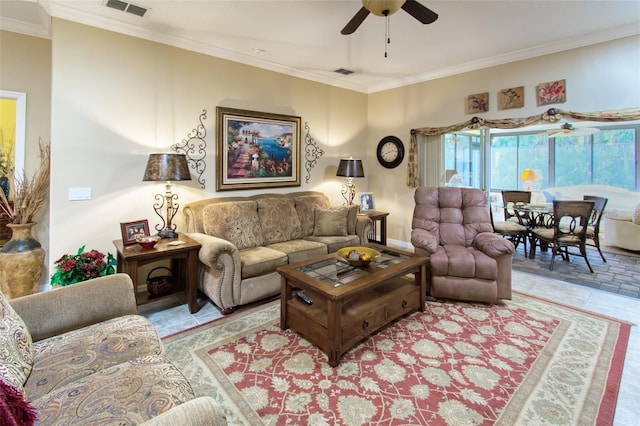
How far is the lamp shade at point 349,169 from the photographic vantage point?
195 inches

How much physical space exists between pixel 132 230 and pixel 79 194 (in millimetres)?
629

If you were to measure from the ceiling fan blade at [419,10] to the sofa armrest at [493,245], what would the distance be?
2.15 meters

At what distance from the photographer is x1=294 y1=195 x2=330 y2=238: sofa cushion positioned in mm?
4352

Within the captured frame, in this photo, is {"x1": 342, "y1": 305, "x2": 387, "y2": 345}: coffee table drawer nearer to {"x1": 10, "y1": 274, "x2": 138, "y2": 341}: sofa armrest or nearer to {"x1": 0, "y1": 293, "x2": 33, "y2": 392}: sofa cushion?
{"x1": 10, "y1": 274, "x2": 138, "y2": 341}: sofa armrest

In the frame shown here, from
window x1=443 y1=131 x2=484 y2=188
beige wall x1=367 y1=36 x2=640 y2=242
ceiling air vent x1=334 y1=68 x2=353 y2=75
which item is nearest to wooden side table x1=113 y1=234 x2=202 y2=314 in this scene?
ceiling air vent x1=334 y1=68 x2=353 y2=75

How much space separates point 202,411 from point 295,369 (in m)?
1.27

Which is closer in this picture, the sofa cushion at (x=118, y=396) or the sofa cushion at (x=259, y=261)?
the sofa cushion at (x=118, y=396)

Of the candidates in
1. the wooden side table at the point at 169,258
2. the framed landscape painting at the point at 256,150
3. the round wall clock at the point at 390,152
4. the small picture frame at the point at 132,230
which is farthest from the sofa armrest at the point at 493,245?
the small picture frame at the point at 132,230

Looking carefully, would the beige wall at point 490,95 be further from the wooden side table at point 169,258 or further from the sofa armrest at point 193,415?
the sofa armrest at point 193,415

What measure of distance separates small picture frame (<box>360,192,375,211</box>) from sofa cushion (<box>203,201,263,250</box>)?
2.15 meters

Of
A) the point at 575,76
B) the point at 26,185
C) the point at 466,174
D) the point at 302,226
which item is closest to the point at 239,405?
the point at 302,226

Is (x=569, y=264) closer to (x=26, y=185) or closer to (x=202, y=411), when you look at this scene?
(x=202, y=411)

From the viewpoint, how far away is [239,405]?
1.89 m

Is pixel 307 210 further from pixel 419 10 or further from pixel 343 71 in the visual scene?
pixel 419 10
